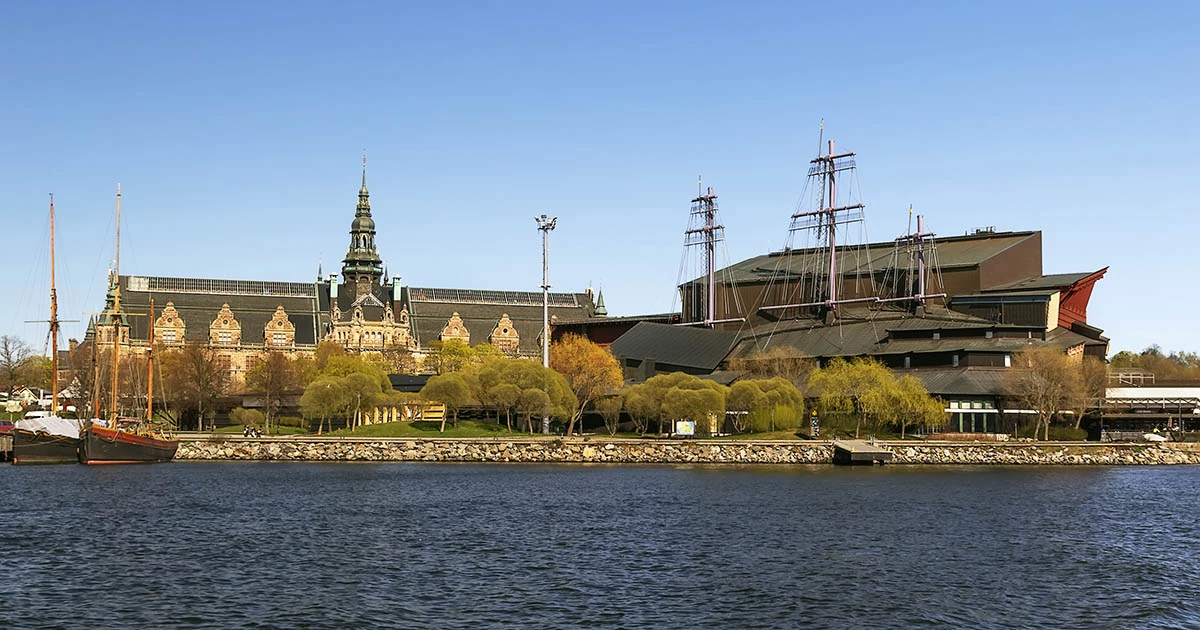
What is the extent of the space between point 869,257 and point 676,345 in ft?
82.0

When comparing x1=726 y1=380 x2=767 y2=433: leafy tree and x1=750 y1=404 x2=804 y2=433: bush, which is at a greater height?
x1=726 y1=380 x2=767 y2=433: leafy tree

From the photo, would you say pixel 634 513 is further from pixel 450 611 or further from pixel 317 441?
pixel 317 441

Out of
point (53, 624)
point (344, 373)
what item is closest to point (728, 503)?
point (53, 624)

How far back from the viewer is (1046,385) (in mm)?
109750

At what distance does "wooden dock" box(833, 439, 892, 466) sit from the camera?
327 feet

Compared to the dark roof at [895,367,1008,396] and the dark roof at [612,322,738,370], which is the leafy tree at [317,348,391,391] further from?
the dark roof at [895,367,1008,396]

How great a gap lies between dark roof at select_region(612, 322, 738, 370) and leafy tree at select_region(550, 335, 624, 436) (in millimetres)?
4110

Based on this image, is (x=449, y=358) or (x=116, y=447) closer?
(x=116, y=447)

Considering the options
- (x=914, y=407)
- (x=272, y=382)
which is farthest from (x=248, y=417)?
(x=914, y=407)

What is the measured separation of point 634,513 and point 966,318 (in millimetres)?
78663

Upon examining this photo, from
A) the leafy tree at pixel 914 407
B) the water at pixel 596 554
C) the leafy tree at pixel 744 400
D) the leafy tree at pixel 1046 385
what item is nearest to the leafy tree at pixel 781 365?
the leafy tree at pixel 744 400

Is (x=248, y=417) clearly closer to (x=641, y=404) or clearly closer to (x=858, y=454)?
(x=641, y=404)

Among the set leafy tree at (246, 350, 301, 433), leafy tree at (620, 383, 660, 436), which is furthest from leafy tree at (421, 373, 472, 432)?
leafy tree at (246, 350, 301, 433)

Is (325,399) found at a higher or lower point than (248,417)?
higher
